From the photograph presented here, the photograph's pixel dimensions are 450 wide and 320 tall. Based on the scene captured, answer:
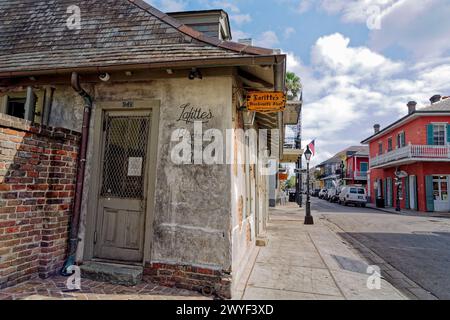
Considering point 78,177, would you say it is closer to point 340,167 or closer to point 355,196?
point 355,196

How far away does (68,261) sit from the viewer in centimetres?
439

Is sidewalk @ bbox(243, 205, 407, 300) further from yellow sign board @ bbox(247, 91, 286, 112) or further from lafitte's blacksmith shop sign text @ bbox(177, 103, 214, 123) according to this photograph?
yellow sign board @ bbox(247, 91, 286, 112)

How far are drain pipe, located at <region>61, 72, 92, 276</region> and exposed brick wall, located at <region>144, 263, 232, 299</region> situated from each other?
4.10ft

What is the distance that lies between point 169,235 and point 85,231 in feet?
4.82

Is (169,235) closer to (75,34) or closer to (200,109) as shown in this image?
(200,109)

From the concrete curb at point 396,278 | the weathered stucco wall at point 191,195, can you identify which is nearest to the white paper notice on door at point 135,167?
the weathered stucco wall at point 191,195

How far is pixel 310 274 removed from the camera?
503 cm

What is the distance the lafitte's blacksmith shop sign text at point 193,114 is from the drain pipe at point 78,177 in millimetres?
1627

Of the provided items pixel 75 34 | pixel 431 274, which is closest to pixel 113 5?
pixel 75 34

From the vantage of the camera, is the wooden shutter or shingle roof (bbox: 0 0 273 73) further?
the wooden shutter

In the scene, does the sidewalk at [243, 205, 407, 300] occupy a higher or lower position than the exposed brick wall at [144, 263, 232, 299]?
lower

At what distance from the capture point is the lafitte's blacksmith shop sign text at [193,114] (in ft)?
14.1

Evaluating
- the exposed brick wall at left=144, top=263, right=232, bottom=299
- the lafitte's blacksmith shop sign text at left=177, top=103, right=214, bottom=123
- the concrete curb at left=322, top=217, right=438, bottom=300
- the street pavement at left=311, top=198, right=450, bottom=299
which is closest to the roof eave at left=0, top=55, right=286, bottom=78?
the lafitte's blacksmith shop sign text at left=177, top=103, right=214, bottom=123

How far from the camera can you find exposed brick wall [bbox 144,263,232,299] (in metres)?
3.95
